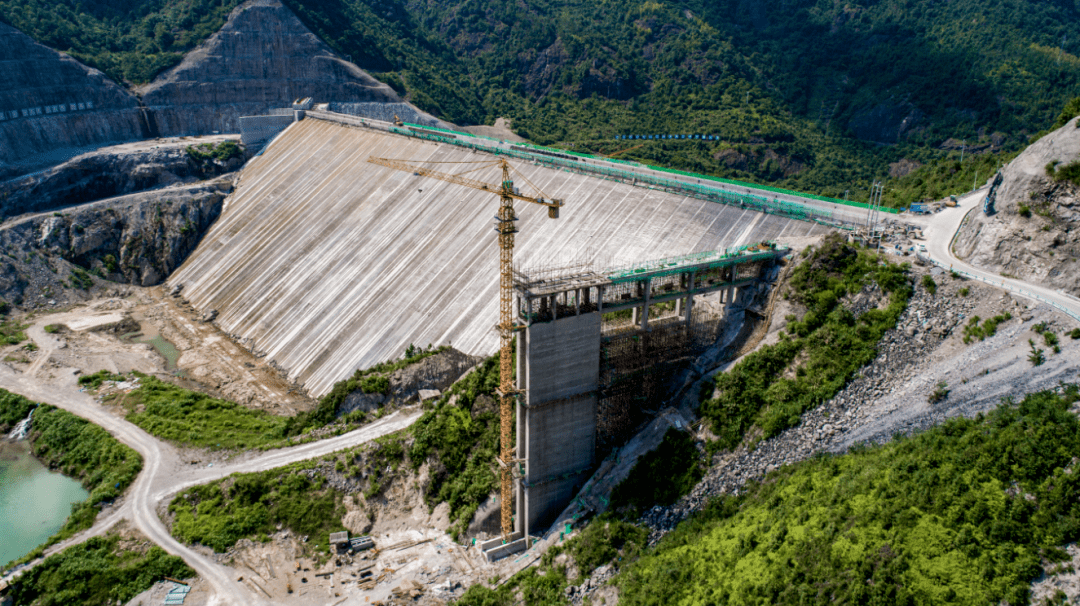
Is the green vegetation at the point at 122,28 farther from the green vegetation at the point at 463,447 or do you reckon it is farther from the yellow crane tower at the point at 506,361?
the yellow crane tower at the point at 506,361

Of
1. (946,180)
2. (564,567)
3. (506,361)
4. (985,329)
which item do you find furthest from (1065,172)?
(564,567)

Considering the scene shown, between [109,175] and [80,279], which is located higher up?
[109,175]

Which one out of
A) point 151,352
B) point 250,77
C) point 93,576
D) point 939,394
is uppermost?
point 250,77

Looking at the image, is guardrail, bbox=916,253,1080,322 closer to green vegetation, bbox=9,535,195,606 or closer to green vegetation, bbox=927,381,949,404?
green vegetation, bbox=927,381,949,404

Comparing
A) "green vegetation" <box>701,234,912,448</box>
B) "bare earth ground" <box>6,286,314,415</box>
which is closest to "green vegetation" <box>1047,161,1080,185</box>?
"green vegetation" <box>701,234,912,448</box>

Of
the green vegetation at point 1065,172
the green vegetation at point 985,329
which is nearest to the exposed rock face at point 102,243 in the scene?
the green vegetation at point 985,329

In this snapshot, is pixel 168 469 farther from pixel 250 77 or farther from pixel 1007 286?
pixel 250 77

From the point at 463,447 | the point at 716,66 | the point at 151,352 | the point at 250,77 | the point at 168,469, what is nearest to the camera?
the point at 463,447

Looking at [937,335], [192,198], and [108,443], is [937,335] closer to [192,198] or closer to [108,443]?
[108,443]
